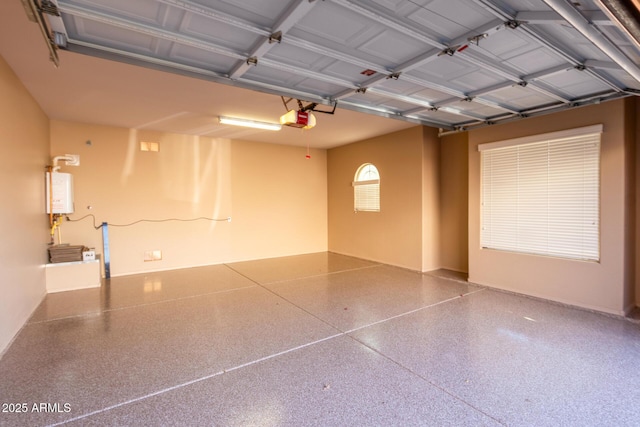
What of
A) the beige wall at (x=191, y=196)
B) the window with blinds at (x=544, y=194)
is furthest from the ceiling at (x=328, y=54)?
the beige wall at (x=191, y=196)

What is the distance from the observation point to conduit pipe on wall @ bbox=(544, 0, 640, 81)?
1.78 metres

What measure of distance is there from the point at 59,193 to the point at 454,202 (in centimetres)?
654

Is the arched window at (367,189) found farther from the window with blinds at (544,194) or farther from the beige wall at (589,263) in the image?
Answer: the beige wall at (589,263)

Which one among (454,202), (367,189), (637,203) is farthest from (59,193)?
(637,203)

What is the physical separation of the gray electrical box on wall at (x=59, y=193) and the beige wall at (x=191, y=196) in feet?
1.76

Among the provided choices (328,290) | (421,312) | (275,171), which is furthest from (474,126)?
(275,171)

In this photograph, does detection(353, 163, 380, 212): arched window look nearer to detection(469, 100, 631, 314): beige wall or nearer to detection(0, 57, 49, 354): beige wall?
detection(469, 100, 631, 314): beige wall

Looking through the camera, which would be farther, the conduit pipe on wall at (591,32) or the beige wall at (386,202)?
the beige wall at (386,202)

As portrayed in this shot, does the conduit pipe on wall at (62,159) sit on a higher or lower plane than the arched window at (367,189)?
higher

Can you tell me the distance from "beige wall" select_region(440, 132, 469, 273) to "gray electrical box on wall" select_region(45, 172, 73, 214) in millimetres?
6322

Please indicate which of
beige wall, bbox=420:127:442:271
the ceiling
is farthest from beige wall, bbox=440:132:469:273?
the ceiling

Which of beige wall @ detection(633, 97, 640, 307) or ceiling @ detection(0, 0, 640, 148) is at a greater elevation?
ceiling @ detection(0, 0, 640, 148)

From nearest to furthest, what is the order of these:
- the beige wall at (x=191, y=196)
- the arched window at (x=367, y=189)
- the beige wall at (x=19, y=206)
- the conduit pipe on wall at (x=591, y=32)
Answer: the conduit pipe on wall at (x=591, y=32) < the beige wall at (x=19, y=206) < the beige wall at (x=191, y=196) < the arched window at (x=367, y=189)

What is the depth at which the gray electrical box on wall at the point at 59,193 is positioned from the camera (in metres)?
4.43
